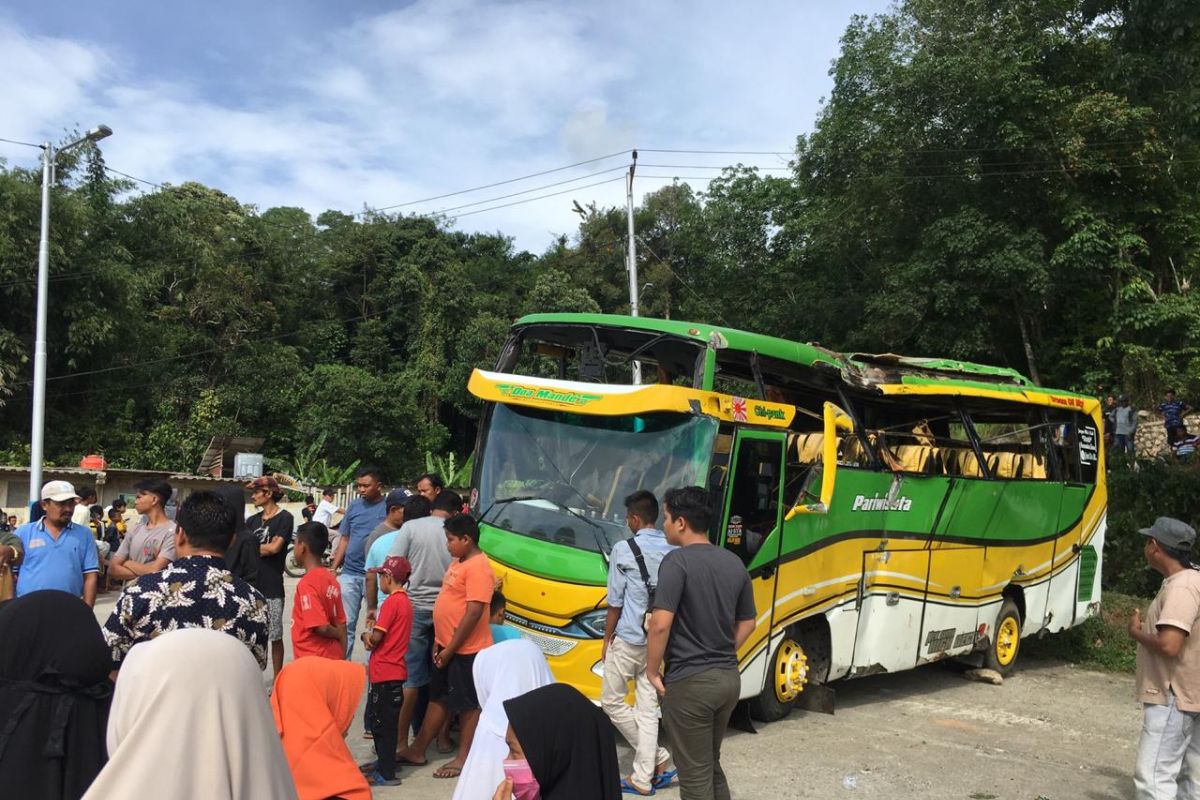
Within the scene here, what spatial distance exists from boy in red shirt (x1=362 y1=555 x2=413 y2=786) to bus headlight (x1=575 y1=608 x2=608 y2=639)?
50.4 inches

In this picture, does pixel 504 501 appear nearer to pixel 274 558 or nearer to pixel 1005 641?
pixel 274 558

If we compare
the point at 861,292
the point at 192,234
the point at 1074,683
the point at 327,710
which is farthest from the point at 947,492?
the point at 192,234

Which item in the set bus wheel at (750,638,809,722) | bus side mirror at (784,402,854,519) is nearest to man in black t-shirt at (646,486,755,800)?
bus side mirror at (784,402,854,519)

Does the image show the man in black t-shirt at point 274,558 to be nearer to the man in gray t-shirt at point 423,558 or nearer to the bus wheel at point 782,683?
the man in gray t-shirt at point 423,558

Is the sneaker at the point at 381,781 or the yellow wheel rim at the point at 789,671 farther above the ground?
the yellow wheel rim at the point at 789,671

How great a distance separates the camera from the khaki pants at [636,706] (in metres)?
6.36

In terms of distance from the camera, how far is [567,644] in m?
7.12

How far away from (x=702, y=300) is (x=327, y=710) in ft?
98.7

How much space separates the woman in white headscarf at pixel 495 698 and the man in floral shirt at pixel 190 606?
2.93 ft

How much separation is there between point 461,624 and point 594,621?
1.26m

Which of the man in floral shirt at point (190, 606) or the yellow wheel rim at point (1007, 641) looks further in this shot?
the yellow wheel rim at point (1007, 641)

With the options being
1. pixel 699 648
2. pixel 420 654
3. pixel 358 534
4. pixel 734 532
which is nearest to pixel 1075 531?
pixel 734 532

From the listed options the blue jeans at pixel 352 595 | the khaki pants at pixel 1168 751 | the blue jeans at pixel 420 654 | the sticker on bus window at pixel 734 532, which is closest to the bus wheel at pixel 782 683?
the sticker on bus window at pixel 734 532

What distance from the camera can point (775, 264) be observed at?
104 feet
